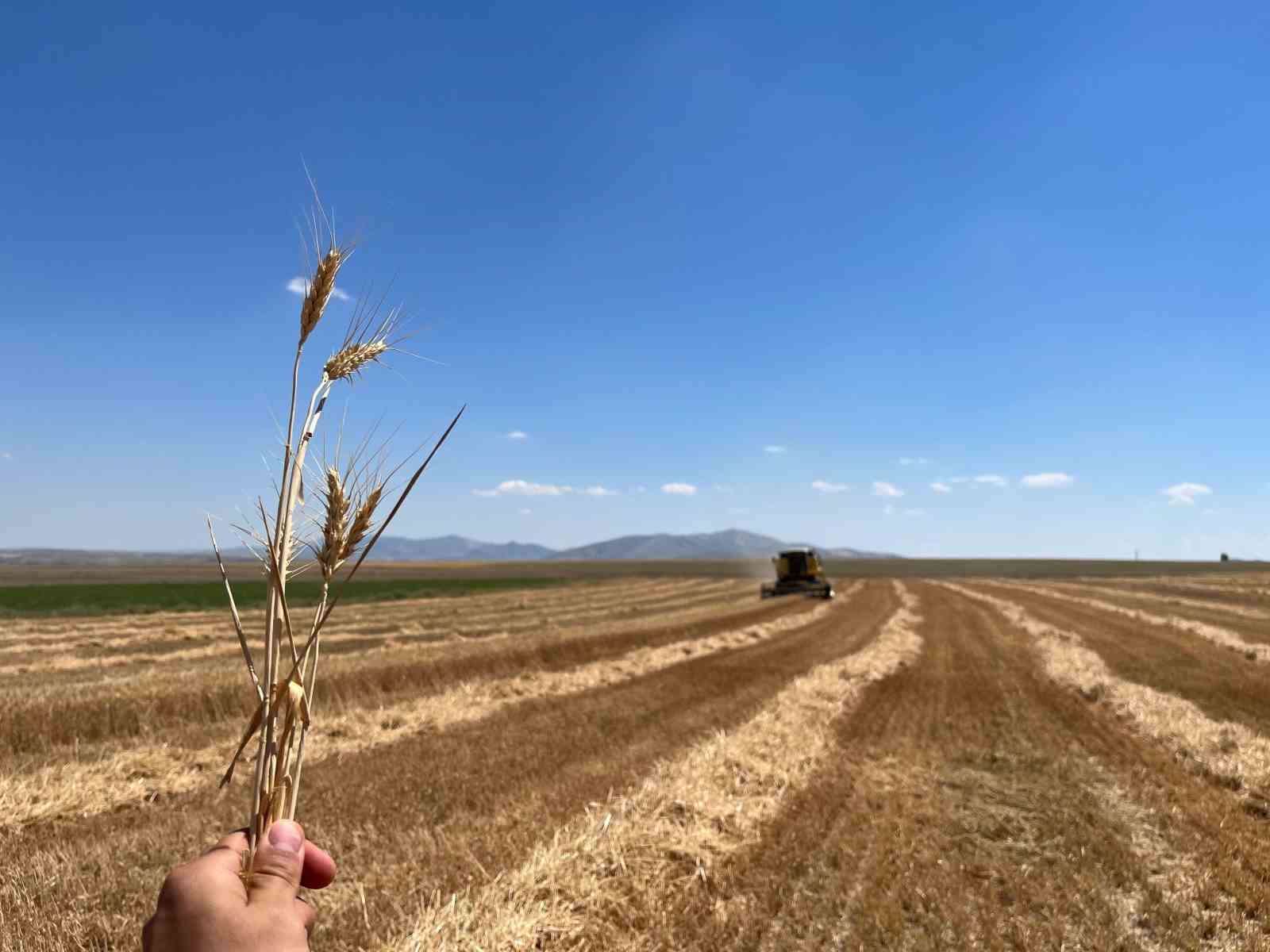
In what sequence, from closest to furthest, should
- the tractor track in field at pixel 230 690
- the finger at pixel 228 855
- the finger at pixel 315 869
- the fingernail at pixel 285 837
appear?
the finger at pixel 228 855 → the fingernail at pixel 285 837 → the finger at pixel 315 869 → the tractor track in field at pixel 230 690

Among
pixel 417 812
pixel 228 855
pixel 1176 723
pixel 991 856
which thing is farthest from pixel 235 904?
pixel 1176 723

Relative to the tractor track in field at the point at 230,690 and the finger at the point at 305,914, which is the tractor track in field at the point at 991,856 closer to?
the finger at the point at 305,914

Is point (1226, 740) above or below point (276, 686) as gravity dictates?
below

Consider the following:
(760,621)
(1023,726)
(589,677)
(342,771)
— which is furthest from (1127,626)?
(342,771)

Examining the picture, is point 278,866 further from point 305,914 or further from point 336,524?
point 336,524

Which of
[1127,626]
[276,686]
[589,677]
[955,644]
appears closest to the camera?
[276,686]

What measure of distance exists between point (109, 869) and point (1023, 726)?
12.2 metres

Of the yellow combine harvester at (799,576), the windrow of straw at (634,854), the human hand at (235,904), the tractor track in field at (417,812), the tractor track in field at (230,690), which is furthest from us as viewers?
the yellow combine harvester at (799,576)

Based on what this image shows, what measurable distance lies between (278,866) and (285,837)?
69mm

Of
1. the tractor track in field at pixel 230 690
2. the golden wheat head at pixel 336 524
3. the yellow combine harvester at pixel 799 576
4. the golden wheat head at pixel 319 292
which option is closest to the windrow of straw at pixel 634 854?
the golden wheat head at pixel 336 524

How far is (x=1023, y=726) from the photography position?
12.1m

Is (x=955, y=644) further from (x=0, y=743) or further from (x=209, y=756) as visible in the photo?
(x=0, y=743)

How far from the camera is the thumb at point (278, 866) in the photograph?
1930 millimetres

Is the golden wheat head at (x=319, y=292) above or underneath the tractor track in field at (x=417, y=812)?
above
